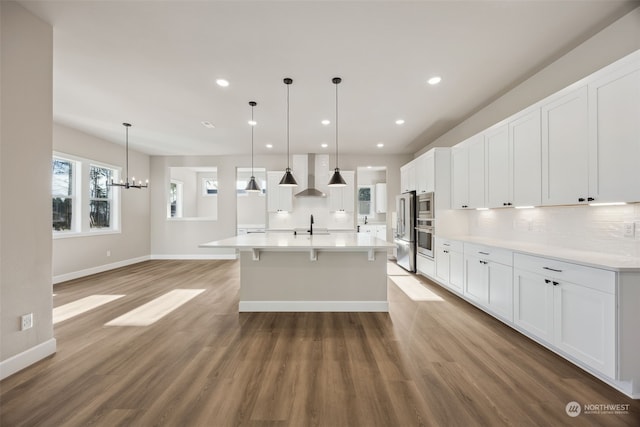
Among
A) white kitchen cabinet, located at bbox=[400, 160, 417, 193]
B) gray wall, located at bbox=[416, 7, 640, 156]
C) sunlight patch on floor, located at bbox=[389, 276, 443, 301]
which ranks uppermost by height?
gray wall, located at bbox=[416, 7, 640, 156]

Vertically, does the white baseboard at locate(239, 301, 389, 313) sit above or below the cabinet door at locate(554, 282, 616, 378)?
below

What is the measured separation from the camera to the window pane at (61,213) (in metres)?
4.75

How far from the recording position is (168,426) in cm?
151

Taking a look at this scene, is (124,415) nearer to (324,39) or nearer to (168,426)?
(168,426)

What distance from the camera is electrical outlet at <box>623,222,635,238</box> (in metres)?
2.12

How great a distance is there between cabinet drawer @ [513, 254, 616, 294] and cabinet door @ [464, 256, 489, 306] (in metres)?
0.58

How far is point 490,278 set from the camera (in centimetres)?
302

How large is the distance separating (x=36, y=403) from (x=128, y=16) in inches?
117

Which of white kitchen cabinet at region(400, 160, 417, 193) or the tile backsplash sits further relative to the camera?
white kitchen cabinet at region(400, 160, 417, 193)

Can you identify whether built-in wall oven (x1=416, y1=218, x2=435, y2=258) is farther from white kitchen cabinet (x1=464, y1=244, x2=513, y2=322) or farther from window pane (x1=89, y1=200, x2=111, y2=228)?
window pane (x1=89, y1=200, x2=111, y2=228)

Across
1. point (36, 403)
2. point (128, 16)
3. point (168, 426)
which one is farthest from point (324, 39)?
point (36, 403)

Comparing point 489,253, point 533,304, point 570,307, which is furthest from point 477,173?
point 570,307

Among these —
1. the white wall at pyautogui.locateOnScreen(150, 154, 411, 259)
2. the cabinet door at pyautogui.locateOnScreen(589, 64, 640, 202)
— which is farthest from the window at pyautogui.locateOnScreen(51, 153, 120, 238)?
the cabinet door at pyautogui.locateOnScreen(589, 64, 640, 202)

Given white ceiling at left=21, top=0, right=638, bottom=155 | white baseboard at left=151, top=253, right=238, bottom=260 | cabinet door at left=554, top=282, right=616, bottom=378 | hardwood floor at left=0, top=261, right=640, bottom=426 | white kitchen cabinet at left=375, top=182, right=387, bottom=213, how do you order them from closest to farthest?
hardwood floor at left=0, top=261, right=640, bottom=426, cabinet door at left=554, top=282, right=616, bottom=378, white ceiling at left=21, top=0, right=638, bottom=155, white baseboard at left=151, top=253, right=238, bottom=260, white kitchen cabinet at left=375, top=182, right=387, bottom=213
